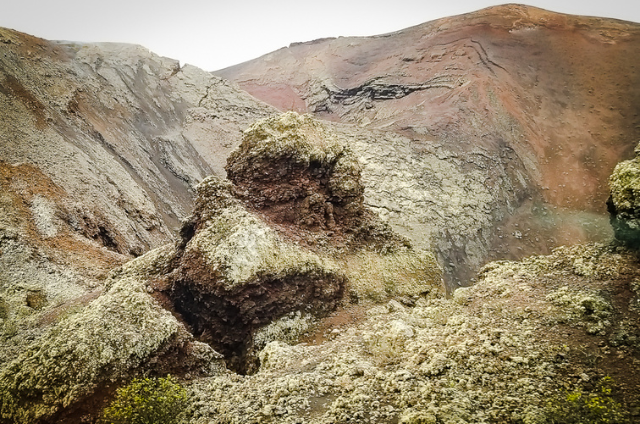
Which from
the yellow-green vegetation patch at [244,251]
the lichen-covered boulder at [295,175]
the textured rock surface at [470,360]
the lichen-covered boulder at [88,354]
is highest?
the lichen-covered boulder at [295,175]

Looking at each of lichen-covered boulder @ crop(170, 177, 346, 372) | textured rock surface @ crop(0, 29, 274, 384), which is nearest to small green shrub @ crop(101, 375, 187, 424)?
lichen-covered boulder @ crop(170, 177, 346, 372)

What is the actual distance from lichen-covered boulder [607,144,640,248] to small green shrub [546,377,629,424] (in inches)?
152

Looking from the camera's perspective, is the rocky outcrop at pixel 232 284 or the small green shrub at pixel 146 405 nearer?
the small green shrub at pixel 146 405

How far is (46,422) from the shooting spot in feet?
23.2

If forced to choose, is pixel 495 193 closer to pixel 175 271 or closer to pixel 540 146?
pixel 540 146

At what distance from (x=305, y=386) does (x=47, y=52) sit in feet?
105

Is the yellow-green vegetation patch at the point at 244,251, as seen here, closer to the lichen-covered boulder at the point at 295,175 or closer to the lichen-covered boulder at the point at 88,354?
the lichen-covered boulder at the point at 295,175

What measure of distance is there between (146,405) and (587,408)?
6300 millimetres

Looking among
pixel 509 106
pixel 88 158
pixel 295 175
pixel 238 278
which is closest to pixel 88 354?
pixel 238 278

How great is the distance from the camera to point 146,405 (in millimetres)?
6684

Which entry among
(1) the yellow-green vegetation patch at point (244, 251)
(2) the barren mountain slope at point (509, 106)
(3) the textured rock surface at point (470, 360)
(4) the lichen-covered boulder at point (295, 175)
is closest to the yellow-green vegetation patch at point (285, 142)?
(4) the lichen-covered boulder at point (295, 175)

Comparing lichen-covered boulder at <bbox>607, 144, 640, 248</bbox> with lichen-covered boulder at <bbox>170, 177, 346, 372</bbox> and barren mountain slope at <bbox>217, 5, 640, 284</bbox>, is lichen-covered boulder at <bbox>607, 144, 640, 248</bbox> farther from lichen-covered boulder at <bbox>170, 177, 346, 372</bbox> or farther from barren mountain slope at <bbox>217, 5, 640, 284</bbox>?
barren mountain slope at <bbox>217, 5, 640, 284</bbox>

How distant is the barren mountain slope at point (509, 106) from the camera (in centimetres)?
2439

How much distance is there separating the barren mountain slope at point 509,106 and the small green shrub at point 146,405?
1669cm
